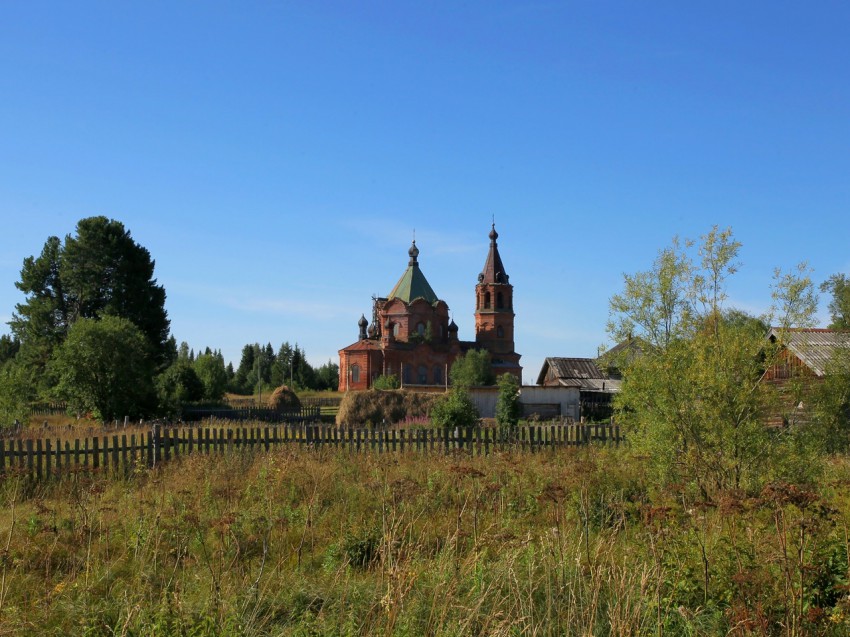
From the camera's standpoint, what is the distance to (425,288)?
7500 cm

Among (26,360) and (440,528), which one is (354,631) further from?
(26,360)

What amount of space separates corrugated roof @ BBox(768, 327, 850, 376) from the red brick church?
1760 inches

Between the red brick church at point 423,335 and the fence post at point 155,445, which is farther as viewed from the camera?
the red brick church at point 423,335

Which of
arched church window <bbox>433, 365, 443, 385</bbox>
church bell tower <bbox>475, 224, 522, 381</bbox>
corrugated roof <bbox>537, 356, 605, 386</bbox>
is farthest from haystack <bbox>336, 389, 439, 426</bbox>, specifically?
church bell tower <bbox>475, 224, 522, 381</bbox>

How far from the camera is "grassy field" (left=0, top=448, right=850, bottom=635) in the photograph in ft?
14.8

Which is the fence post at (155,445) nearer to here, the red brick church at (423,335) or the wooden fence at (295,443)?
the wooden fence at (295,443)

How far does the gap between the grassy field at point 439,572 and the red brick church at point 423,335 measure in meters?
57.6

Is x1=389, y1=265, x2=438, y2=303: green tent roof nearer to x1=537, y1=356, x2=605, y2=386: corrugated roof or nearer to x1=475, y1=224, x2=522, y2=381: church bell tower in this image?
x1=475, y1=224, x2=522, y2=381: church bell tower

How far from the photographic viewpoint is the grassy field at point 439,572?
4500 mm

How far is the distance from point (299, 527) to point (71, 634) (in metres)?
3.70

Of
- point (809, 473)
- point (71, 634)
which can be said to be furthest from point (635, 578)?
point (809, 473)

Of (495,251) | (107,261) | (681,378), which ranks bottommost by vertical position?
(681,378)

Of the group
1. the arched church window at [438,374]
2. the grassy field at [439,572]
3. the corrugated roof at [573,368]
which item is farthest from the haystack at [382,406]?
the arched church window at [438,374]

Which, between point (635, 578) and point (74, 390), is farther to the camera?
point (74, 390)
